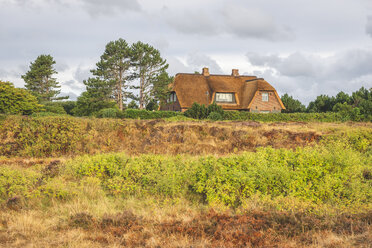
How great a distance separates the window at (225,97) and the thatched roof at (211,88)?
723 millimetres

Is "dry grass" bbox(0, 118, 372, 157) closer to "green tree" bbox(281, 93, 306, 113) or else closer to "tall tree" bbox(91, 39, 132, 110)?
"tall tree" bbox(91, 39, 132, 110)

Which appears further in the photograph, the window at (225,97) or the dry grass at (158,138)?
the window at (225,97)

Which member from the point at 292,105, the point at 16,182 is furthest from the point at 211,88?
the point at 16,182

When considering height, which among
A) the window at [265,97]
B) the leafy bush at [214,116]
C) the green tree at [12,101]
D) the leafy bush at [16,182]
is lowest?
the leafy bush at [16,182]

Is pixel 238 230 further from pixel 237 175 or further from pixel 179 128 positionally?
pixel 179 128

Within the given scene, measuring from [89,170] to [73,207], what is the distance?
215cm

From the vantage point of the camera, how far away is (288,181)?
8125 millimetres

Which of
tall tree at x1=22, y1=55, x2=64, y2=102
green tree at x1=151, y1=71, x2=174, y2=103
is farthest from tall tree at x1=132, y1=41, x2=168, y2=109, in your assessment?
tall tree at x1=22, y1=55, x2=64, y2=102

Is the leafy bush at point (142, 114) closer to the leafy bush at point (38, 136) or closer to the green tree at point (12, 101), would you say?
the green tree at point (12, 101)

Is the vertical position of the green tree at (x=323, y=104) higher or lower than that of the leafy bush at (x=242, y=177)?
higher

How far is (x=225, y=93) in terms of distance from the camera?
47.8m

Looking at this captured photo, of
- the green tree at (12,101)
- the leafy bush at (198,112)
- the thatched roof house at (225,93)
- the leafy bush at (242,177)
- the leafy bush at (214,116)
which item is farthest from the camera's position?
the thatched roof house at (225,93)

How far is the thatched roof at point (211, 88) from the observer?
45.6m

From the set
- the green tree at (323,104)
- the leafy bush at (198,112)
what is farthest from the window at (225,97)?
the leafy bush at (198,112)
